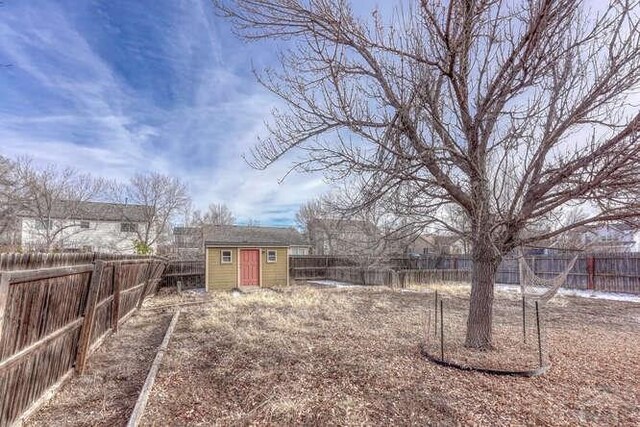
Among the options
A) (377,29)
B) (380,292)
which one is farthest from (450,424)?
(380,292)

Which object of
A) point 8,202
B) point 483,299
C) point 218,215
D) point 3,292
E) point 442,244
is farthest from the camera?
point 218,215

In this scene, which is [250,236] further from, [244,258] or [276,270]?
[276,270]

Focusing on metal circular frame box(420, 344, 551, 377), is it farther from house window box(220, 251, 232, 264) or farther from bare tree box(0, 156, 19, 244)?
bare tree box(0, 156, 19, 244)

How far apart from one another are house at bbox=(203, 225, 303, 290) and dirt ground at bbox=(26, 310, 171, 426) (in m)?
10.5

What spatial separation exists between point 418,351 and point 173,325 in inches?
204

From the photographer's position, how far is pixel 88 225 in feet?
89.5

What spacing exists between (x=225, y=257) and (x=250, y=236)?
1956 mm

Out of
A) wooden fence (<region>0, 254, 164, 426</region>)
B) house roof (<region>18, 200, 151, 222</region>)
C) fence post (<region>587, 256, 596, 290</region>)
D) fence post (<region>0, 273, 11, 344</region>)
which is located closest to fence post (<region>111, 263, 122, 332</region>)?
wooden fence (<region>0, 254, 164, 426</region>)

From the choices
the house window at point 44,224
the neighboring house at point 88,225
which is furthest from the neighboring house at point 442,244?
the house window at point 44,224

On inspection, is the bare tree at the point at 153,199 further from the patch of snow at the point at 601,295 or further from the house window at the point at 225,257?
the patch of snow at the point at 601,295

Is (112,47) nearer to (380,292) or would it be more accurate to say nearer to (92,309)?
(92,309)

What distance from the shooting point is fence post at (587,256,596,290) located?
15.7 m

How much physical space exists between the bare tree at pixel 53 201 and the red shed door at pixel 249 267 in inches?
488

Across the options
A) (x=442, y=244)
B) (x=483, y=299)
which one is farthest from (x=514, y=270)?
(x=483, y=299)
